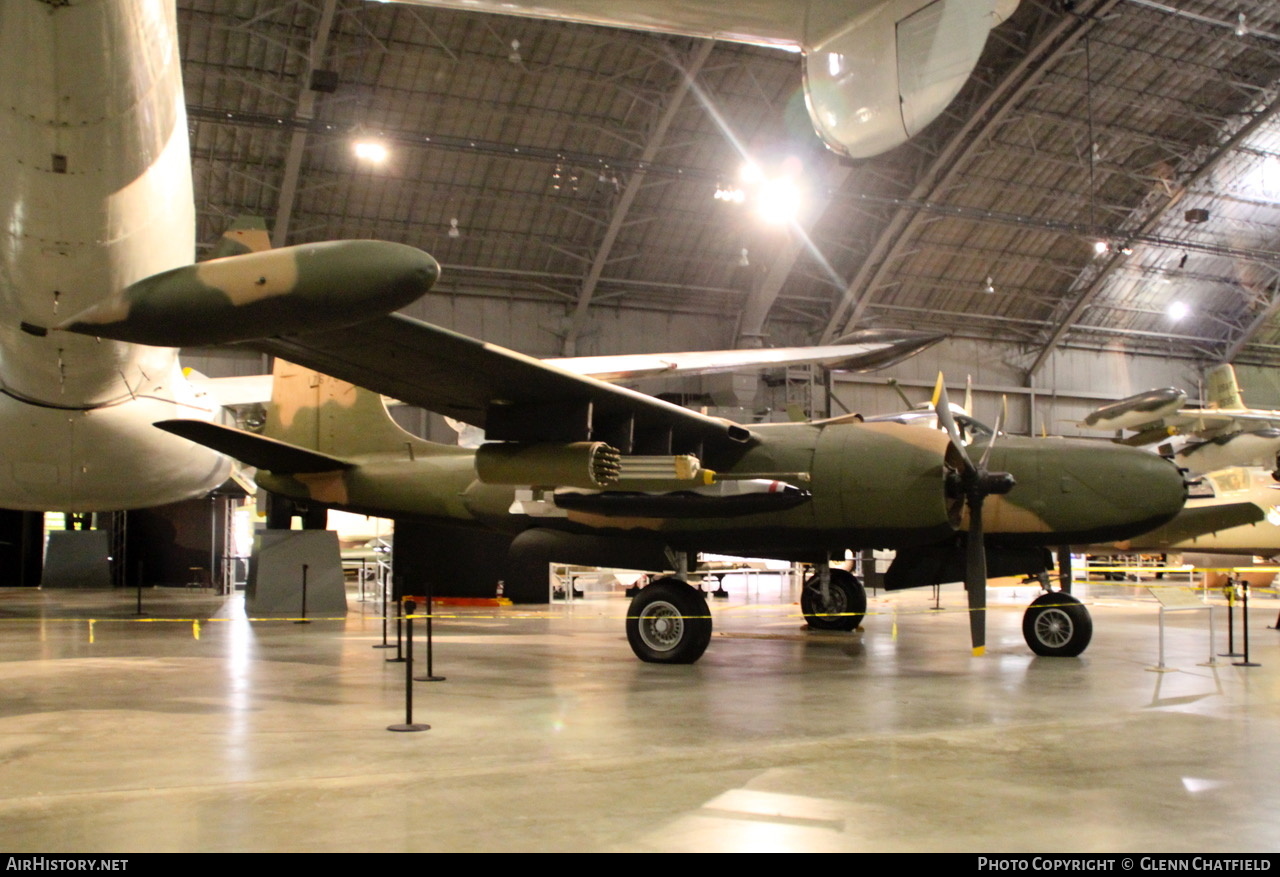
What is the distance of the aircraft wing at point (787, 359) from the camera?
709 inches

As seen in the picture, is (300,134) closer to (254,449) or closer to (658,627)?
(254,449)

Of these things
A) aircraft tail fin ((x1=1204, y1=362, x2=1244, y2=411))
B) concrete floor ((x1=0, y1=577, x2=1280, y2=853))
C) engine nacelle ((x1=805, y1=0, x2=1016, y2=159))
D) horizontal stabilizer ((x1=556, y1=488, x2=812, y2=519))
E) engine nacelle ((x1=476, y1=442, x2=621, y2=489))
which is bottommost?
concrete floor ((x1=0, y1=577, x2=1280, y2=853))

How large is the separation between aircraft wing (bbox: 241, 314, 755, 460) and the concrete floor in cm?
255

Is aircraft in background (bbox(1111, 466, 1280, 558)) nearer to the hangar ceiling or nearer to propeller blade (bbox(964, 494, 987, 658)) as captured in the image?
propeller blade (bbox(964, 494, 987, 658))

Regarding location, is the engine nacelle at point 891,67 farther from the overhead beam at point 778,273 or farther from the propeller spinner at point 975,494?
the overhead beam at point 778,273

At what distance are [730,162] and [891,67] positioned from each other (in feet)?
102

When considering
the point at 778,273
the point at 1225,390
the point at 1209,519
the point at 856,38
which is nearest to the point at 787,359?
the point at 1209,519

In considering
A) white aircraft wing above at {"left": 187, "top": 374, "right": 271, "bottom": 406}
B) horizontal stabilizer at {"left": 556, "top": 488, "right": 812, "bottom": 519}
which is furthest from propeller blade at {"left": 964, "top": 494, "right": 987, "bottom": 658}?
white aircraft wing above at {"left": 187, "top": 374, "right": 271, "bottom": 406}

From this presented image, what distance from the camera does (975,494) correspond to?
10938 millimetres

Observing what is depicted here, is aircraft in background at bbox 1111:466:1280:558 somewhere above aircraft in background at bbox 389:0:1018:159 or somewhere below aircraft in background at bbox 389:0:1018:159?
below

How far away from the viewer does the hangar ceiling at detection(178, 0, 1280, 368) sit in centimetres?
2930

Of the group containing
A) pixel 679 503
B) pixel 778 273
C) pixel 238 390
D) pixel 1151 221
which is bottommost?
pixel 679 503

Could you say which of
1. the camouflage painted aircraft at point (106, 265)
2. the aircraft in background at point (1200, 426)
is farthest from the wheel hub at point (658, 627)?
the aircraft in background at point (1200, 426)

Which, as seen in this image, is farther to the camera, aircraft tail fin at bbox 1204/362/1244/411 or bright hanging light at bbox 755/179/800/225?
aircraft tail fin at bbox 1204/362/1244/411
